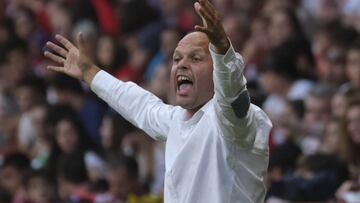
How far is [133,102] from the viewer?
6.95m

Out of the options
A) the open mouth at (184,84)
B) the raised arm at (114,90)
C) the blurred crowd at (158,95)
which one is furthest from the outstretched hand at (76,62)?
the blurred crowd at (158,95)

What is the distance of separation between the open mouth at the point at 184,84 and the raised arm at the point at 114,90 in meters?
0.53

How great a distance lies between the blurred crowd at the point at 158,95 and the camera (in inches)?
368

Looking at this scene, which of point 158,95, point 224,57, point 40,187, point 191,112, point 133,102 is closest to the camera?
point 224,57

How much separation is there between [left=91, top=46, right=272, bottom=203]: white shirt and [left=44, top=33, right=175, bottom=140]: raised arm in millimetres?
412

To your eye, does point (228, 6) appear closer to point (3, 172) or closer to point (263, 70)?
point (263, 70)

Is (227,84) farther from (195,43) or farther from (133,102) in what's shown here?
(133,102)

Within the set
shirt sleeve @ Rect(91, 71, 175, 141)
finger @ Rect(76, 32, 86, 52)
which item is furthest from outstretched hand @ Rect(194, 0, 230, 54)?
finger @ Rect(76, 32, 86, 52)

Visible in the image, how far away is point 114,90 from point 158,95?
460cm

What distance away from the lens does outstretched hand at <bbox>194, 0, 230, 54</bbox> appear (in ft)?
18.8

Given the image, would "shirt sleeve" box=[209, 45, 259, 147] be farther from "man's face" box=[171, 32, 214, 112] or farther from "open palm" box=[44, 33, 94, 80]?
"open palm" box=[44, 33, 94, 80]

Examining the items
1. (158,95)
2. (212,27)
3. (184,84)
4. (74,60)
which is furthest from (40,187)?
(212,27)

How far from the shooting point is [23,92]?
13.3 metres

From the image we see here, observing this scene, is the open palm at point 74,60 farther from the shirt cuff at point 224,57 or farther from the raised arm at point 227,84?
the shirt cuff at point 224,57
